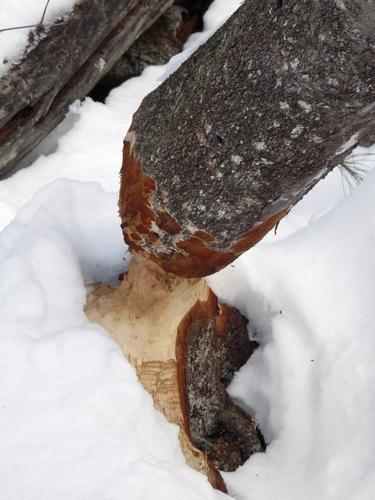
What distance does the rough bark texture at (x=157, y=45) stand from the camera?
8.60 feet

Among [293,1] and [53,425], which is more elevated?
[293,1]

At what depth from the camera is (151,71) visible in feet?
8.65

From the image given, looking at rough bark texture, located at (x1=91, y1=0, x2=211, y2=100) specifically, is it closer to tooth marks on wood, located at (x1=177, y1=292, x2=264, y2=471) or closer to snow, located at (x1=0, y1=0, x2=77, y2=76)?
snow, located at (x1=0, y1=0, x2=77, y2=76)

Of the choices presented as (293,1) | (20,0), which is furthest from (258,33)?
(20,0)

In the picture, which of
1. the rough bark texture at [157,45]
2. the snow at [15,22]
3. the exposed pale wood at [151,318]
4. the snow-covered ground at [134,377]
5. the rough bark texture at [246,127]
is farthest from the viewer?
the rough bark texture at [157,45]

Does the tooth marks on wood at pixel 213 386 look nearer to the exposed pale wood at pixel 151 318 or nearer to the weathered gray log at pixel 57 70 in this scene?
the exposed pale wood at pixel 151 318

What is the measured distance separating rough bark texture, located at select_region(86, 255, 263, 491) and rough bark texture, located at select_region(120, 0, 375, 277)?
0.47ft

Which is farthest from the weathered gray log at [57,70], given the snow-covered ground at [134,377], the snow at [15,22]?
the snow-covered ground at [134,377]

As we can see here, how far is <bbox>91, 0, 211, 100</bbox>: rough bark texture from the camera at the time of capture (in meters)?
2.62

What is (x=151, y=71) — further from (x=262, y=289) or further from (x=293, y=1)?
(x=293, y=1)

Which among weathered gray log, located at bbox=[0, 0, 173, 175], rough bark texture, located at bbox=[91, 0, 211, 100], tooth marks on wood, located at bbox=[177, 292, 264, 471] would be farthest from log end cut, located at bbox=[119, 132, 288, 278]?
rough bark texture, located at bbox=[91, 0, 211, 100]

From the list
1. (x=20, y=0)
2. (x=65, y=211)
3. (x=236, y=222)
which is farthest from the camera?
(x=20, y=0)

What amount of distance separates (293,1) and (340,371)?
0.79 meters

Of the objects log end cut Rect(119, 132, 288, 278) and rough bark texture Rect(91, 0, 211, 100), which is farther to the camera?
rough bark texture Rect(91, 0, 211, 100)
